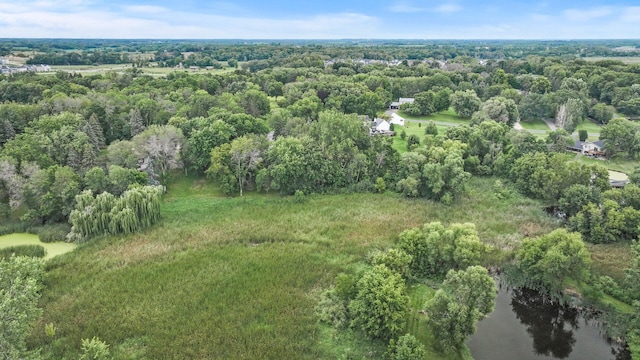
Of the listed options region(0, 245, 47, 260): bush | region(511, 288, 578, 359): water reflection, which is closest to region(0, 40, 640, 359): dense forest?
region(511, 288, 578, 359): water reflection

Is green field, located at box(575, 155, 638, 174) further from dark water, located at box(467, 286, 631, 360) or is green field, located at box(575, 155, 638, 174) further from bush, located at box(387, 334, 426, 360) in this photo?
bush, located at box(387, 334, 426, 360)

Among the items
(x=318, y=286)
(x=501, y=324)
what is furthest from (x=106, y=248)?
(x=501, y=324)

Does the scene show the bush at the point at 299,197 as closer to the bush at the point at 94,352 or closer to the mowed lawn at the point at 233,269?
the mowed lawn at the point at 233,269

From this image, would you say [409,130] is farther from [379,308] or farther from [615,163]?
[379,308]

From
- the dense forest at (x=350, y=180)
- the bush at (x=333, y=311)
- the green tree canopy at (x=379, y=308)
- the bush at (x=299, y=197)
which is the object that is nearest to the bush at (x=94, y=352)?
the dense forest at (x=350, y=180)

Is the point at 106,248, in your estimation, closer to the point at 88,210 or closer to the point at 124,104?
the point at 88,210

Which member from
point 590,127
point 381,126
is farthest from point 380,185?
point 590,127
